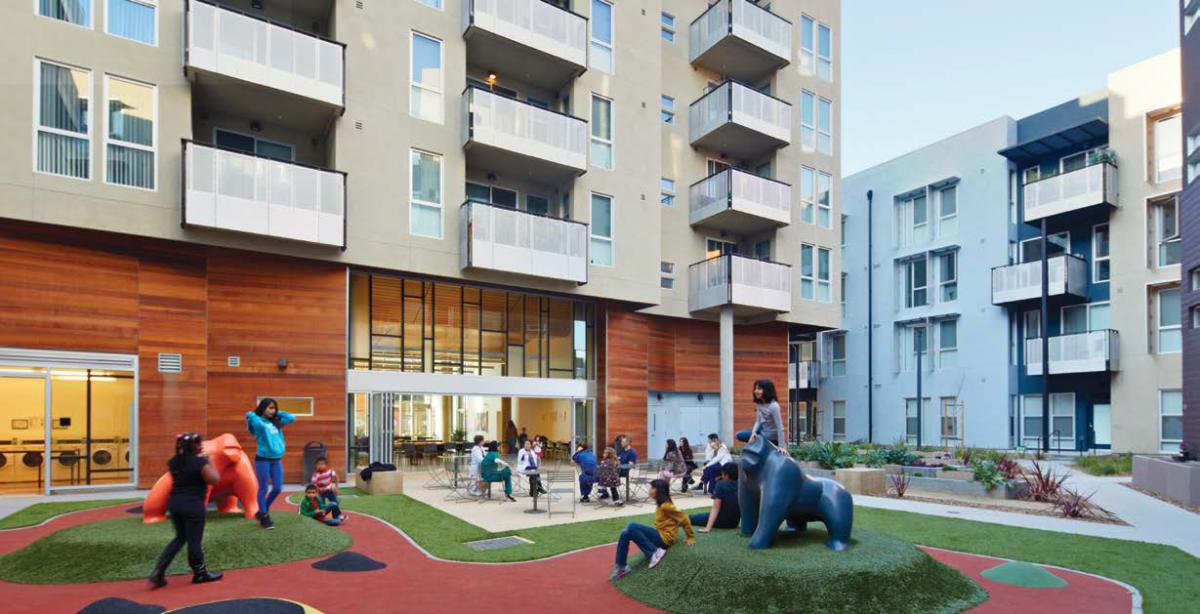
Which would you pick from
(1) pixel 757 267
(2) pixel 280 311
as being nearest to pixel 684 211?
(1) pixel 757 267

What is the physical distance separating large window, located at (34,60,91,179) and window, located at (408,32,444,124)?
303 inches

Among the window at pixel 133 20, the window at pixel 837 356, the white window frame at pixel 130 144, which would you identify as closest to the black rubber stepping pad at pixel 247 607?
the white window frame at pixel 130 144

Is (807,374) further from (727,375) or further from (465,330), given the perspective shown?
(465,330)

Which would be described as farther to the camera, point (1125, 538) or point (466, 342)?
point (466, 342)

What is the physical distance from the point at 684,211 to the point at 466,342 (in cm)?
1038

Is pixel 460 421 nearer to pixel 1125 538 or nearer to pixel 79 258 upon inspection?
pixel 79 258

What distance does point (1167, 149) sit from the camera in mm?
26531

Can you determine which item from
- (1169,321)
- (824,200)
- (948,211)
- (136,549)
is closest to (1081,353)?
(1169,321)

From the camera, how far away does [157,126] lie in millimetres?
16203

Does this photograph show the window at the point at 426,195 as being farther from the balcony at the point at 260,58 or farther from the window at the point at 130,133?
the window at the point at 130,133

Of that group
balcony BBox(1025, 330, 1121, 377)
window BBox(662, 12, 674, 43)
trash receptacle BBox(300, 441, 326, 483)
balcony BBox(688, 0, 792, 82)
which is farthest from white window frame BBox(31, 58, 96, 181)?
balcony BBox(1025, 330, 1121, 377)

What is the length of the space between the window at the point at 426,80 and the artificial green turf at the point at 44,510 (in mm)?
12175

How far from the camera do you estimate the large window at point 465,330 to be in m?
21.1

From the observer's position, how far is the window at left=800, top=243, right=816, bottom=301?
97.9 ft
